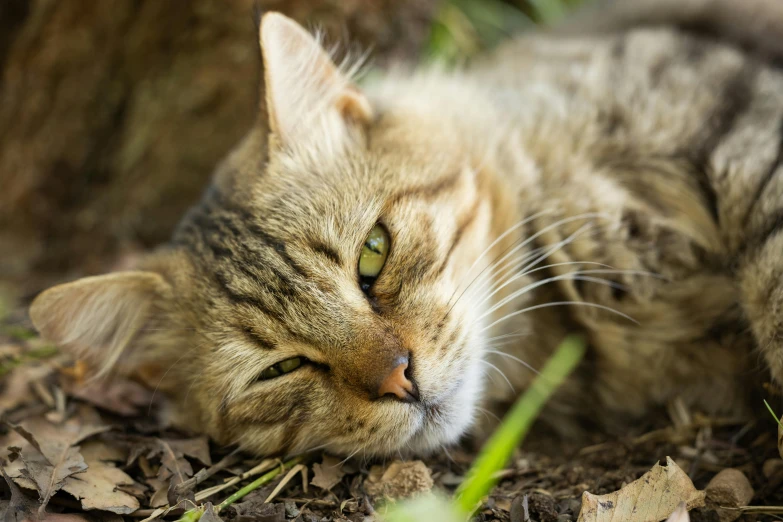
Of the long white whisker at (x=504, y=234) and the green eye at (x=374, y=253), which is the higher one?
the long white whisker at (x=504, y=234)

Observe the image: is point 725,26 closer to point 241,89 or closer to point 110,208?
point 241,89

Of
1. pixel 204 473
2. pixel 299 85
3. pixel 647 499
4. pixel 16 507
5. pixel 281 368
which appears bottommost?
pixel 16 507

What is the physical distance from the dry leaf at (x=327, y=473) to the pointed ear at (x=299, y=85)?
43.2 inches

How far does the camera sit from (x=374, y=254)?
1.90 metres

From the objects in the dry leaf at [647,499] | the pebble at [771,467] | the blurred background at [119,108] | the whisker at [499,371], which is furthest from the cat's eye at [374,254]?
the blurred background at [119,108]

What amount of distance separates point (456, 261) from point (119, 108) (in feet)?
7.78

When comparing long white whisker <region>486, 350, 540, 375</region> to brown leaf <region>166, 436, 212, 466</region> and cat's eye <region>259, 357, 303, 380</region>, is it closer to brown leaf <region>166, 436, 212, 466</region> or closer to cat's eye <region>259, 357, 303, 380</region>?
cat's eye <region>259, 357, 303, 380</region>

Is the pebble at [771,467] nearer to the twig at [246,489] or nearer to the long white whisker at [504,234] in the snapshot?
the long white whisker at [504,234]

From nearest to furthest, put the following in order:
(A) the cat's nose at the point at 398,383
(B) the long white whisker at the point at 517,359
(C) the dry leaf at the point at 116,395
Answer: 1. (A) the cat's nose at the point at 398,383
2. (B) the long white whisker at the point at 517,359
3. (C) the dry leaf at the point at 116,395

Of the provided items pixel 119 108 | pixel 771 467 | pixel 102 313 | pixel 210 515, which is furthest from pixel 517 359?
pixel 119 108

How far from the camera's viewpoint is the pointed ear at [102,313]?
6.60 feet

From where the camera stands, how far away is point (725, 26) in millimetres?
2520

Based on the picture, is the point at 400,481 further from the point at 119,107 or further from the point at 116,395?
the point at 119,107

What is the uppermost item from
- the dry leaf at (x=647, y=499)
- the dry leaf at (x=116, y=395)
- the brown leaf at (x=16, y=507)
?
the dry leaf at (x=647, y=499)
